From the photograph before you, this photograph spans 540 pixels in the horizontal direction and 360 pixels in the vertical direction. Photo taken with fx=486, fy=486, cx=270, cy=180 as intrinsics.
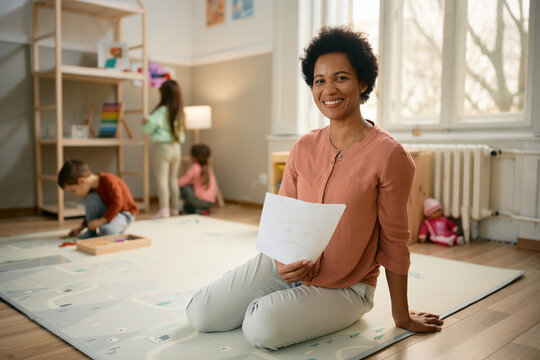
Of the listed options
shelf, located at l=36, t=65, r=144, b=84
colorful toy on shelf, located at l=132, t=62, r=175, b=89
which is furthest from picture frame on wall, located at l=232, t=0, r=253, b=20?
shelf, located at l=36, t=65, r=144, b=84

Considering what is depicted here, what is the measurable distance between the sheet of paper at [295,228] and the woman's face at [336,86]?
1.04ft

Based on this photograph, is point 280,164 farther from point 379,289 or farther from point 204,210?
point 379,289

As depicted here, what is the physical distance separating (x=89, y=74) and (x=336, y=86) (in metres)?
2.95

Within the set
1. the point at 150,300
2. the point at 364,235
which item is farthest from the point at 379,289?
the point at 150,300

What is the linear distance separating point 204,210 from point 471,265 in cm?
238

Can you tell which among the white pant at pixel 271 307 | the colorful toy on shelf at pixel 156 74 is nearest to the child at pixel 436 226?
the white pant at pixel 271 307

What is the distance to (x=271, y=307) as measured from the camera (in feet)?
4.43

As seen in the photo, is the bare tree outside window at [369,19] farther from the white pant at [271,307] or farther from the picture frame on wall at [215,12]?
the white pant at [271,307]

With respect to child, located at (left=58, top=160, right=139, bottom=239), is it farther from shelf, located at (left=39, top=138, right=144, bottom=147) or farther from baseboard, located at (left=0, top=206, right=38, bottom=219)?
baseboard, located at (left=0, top=206, right=38, bottom=219)

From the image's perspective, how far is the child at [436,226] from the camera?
9.89 feet

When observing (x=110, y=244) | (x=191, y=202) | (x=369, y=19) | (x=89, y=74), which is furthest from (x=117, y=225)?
(x=369, y=19)

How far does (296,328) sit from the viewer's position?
4.50 ft

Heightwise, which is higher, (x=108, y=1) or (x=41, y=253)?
(x=108, y=1)

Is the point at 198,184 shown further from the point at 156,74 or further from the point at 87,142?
the point at 156,74
